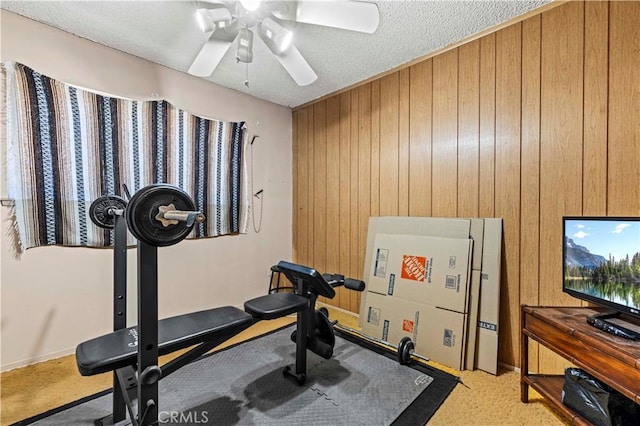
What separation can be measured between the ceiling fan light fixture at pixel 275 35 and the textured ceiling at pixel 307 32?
21cm

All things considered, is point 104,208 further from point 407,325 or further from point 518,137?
point 518,137

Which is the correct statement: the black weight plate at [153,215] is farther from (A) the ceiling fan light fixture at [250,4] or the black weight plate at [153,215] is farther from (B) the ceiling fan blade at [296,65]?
(B) the ceiling fan blade at [296,65]

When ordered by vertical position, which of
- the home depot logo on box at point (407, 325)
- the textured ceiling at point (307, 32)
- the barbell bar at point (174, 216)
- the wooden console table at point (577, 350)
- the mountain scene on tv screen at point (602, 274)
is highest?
the textured ceiling at point (307, 32)

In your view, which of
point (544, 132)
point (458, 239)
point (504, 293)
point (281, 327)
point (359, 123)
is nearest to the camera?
point (544, 132)

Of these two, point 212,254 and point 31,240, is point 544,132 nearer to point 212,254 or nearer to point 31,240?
point 212,254

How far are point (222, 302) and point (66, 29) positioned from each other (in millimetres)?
2782

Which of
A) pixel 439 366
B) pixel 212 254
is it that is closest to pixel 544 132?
pixel 439 366

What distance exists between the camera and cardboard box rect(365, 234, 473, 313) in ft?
7.56

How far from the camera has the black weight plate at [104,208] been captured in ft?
5.60

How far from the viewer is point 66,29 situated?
7.46 feet

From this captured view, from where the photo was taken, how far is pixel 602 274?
1.60m

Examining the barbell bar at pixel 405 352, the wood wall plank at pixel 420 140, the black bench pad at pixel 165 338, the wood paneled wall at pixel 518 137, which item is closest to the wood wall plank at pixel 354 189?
the wood paneled wall at pixel 518 137

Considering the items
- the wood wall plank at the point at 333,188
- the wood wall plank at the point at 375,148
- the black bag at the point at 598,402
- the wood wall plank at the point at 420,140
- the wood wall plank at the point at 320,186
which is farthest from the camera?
the wood wall plank at the point at 320,186

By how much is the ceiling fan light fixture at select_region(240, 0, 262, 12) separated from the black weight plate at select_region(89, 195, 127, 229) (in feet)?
4.28
